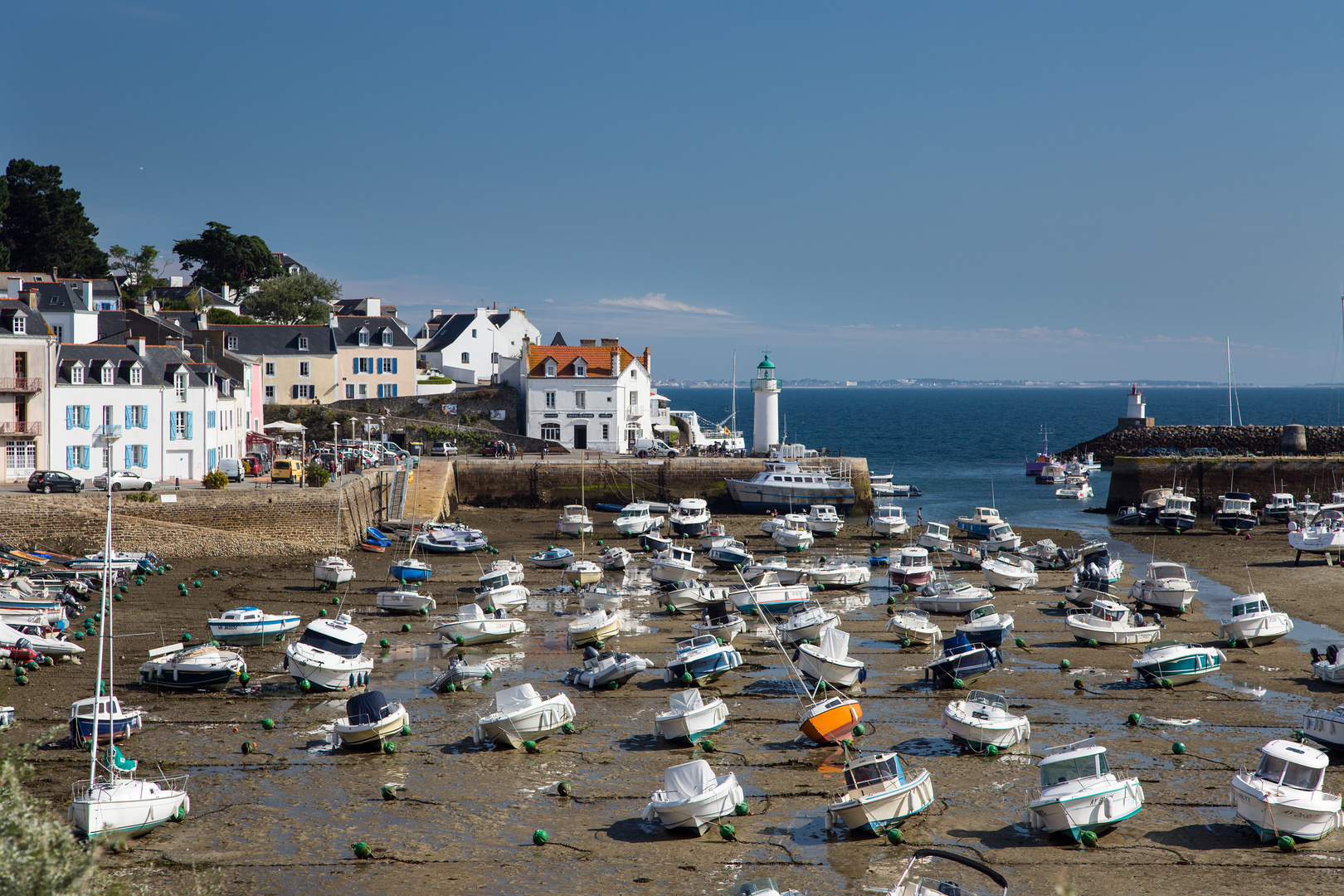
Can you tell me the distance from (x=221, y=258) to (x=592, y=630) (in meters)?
74.8

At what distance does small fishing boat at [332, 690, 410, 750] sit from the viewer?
2109 cm

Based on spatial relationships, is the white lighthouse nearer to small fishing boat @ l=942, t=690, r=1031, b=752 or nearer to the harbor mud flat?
the harbor mud flat

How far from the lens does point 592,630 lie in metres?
29.8

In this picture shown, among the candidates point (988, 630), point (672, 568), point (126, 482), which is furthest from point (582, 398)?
point (988, 630)

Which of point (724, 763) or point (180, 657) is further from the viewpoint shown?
point (180, 657)

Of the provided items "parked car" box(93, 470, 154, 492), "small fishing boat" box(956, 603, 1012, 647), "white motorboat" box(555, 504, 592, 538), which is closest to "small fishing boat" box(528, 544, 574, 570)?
"white motorboat" box(555, 504, 592, 538)

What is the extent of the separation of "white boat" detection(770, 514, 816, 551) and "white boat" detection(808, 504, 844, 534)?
1.91 metres

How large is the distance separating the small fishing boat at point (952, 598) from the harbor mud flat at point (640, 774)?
206 cm

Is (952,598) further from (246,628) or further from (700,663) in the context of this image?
(246,628)

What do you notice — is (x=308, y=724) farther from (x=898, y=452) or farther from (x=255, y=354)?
(x=898, y=452)

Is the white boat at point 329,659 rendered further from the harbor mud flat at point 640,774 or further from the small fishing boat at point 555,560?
the small fishing boat at point 555,560

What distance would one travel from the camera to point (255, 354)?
70562 mm

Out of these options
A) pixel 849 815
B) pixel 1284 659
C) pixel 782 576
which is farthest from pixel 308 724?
pixel 1284 659

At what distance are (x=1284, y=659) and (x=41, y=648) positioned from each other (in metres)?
30.6
